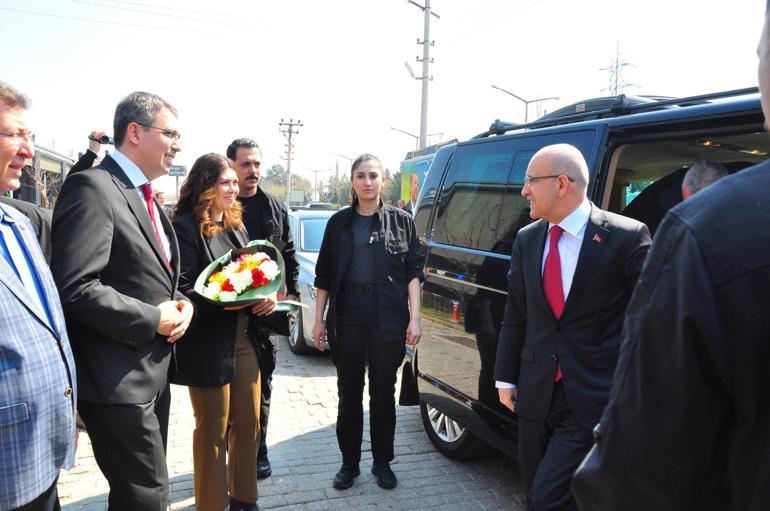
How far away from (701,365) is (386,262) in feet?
9.59

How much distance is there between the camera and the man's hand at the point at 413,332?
3.75 meters

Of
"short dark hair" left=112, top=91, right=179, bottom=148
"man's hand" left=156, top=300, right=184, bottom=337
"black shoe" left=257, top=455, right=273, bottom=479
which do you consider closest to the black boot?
"black shoe" left=257, top=455, right=273, bottom=479

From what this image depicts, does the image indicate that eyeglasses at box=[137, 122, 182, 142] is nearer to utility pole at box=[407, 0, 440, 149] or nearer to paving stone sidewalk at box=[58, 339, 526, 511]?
paving stone sidewalk at box=[58, 339, 526, 511]

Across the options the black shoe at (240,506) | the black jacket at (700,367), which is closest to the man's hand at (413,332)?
the black shoe at (240,506)

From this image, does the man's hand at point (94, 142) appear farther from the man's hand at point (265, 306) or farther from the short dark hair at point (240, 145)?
the man's hand at point (265, 306)

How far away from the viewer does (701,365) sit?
33.8 inches

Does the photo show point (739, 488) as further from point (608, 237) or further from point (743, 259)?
point (608, 237)

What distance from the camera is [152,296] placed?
2371 mm

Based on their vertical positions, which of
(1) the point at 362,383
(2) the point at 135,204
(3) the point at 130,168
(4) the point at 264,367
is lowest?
(1) the point at 362,383

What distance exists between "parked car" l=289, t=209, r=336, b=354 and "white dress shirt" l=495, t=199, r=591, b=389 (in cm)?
387

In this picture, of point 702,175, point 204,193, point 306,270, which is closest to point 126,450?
point 204,193

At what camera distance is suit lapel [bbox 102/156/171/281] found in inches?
93.0

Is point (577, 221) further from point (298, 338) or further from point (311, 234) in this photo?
point (311, 234)

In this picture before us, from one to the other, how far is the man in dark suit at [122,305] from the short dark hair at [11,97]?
0.36 m
